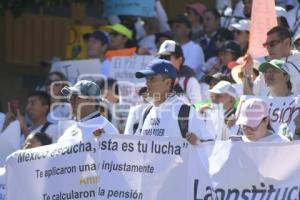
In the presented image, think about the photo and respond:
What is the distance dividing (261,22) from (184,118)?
2.26 metres

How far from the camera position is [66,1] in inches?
657

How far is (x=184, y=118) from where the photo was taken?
460 inches

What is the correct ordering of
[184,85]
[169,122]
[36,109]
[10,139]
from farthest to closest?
[36,109] < [184,85] < [10,139] < [169,122]

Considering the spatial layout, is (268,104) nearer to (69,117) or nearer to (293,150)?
(293,150)

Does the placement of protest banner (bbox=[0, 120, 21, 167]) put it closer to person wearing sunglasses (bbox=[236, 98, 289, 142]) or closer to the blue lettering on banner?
the blue lettering on banner

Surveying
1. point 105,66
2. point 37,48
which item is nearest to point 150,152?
point 105,66

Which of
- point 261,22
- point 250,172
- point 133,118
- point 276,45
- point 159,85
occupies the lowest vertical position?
point 250,172

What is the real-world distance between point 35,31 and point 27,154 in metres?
6.91

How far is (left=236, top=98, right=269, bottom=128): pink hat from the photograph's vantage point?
1116cm

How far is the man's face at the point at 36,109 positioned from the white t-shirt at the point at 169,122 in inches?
110

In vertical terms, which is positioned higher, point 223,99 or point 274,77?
point 274,77

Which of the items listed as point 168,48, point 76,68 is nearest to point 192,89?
point 168,48

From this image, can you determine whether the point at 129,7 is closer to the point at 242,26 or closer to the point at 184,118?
the point at 242,26

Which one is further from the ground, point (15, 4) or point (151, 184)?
point (15, 4)
